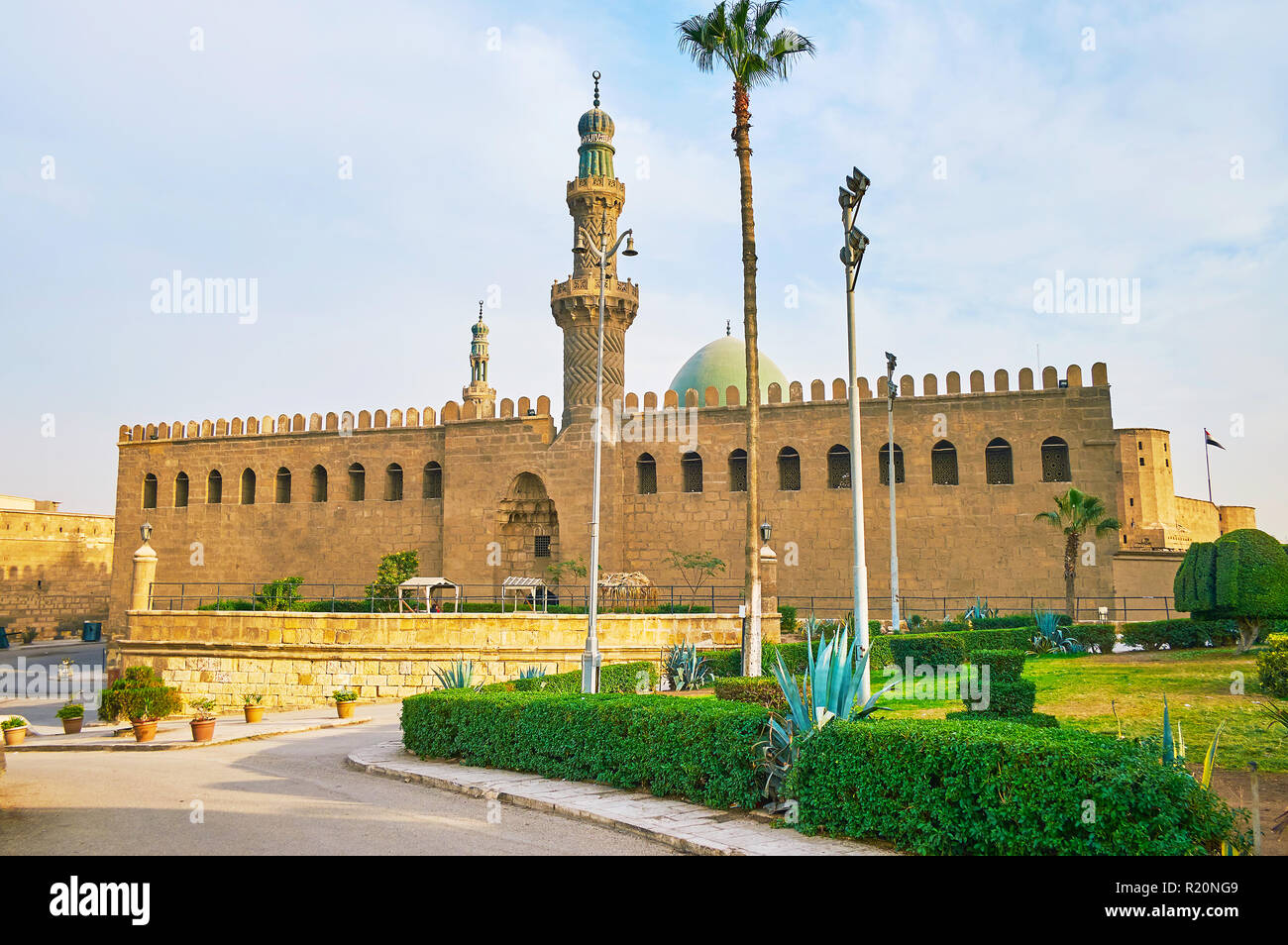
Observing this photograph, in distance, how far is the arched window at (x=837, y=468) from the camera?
95.9 feet

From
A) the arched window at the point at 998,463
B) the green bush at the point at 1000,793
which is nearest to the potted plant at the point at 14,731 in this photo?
the green bush at the point at 1000,793

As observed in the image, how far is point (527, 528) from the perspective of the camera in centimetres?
3225

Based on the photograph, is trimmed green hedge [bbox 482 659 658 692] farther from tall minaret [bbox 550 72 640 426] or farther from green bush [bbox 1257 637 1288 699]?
tall minaret [bbox 550 72 640 426]

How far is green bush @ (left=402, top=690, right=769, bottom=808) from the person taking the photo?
7.77 m

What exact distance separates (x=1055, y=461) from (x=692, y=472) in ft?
38.0

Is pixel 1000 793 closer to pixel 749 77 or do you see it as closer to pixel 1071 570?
pixel 749 77

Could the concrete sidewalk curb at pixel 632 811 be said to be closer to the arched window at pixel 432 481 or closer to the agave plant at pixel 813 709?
the agave plant at pixel 813 709

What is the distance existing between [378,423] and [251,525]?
6631 millimetres

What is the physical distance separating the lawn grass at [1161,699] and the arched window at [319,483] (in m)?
25.3

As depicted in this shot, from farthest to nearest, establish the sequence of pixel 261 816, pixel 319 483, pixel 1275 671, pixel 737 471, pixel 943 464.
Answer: pixel 319 483 → pixel 737 471 → pixel 943 464 → pixel 1275 671 → pixel 261 816

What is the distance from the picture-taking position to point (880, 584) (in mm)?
28375

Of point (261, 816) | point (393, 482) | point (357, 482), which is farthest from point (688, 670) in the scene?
point (357, 482)
